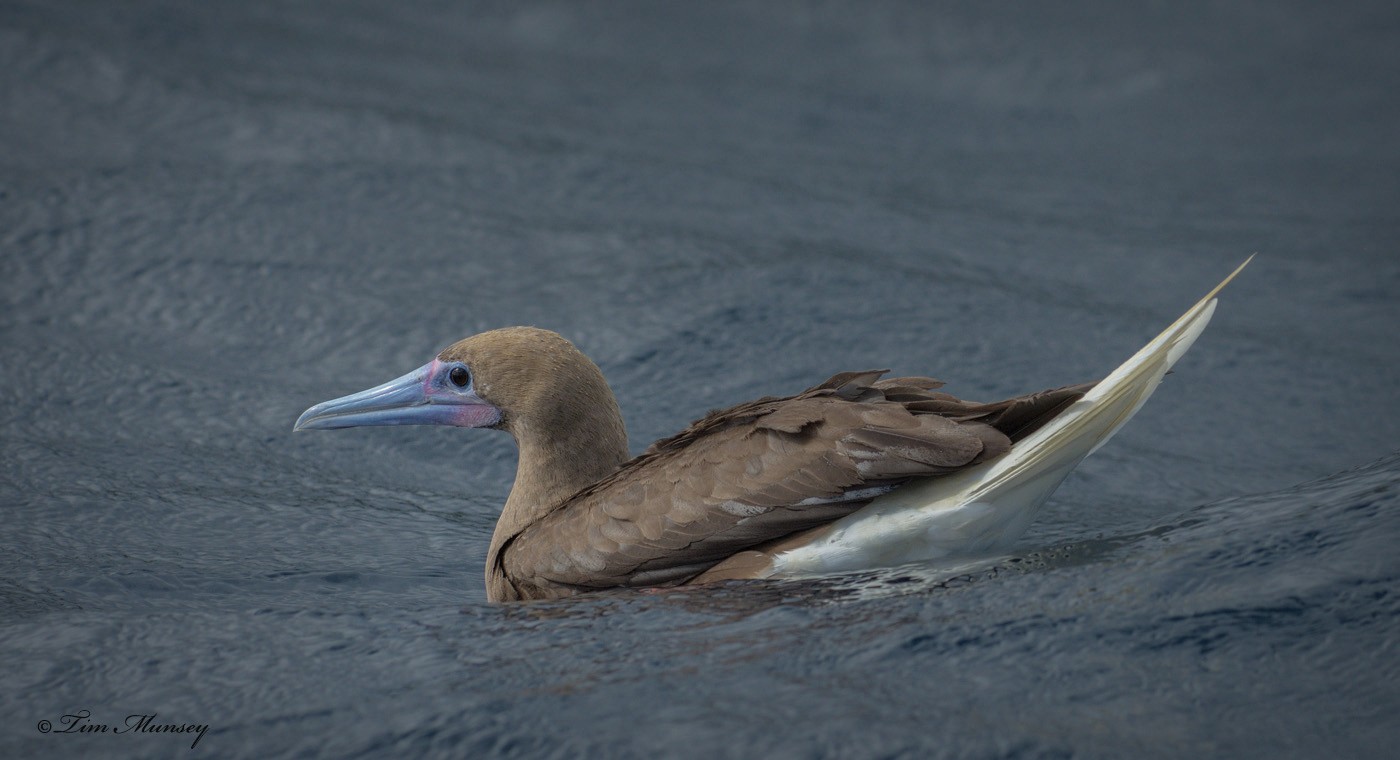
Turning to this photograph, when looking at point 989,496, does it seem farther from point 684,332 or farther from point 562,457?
point 684,332

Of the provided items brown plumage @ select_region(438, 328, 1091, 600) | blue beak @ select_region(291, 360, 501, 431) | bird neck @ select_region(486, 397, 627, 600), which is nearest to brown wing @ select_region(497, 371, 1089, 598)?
brown plumage @ select_region(438, 328, 1091, 600)

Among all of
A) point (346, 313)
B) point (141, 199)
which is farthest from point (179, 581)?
point (141, 199)

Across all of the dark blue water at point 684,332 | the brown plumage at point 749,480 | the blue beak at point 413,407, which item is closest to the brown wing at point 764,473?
the brown plumage at point 749,480

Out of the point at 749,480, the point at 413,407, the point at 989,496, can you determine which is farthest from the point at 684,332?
the point at 989,496

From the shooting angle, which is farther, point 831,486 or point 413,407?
point 413,407

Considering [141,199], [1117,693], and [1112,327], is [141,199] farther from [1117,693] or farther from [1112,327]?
[1117,693]

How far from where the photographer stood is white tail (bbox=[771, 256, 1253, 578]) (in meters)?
3.46

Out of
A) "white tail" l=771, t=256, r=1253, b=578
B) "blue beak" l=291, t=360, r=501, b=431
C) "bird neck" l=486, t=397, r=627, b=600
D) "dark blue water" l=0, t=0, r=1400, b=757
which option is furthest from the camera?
"blue beak" l=291, t=360, r=501, b=431

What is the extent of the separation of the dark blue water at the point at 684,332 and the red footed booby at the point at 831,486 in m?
0.14

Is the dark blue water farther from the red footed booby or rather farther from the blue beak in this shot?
the blue beak

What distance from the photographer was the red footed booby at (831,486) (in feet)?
11.4

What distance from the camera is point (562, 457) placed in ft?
13.4

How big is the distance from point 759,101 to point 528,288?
3.13 m

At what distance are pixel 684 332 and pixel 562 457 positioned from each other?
193 cm
